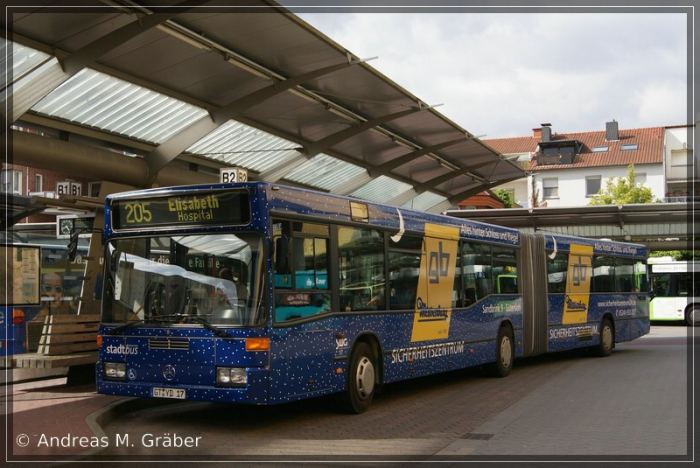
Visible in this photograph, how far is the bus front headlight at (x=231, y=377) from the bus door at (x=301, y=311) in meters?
0.38

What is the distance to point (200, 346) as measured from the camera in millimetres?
9664

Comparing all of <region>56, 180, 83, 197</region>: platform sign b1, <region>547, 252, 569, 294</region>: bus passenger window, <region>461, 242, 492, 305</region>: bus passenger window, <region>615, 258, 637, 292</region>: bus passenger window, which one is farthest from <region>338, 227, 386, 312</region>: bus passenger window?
<region>615, 258, 637, 292</region>: bus passenger window

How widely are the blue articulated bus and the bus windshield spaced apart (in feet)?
0.05

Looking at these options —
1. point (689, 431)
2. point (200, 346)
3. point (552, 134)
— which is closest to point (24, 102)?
point (200, 346)

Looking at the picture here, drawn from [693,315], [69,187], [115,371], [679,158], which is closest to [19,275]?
[69,187]

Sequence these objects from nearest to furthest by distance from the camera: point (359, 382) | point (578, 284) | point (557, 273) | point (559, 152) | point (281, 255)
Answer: point (281, 255) → point (359, 382) → point (557, 273) → point (578, 284) → point (559, 152)

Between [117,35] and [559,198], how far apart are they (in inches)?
2786

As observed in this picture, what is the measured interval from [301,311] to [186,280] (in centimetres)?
141

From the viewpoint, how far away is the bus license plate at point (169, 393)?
384 inches

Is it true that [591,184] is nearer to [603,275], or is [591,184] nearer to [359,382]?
[603,275]

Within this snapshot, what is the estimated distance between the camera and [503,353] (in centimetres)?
1652

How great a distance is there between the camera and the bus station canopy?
40.1 ft

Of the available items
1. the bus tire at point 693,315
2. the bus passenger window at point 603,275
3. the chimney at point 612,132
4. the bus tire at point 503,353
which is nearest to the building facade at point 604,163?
the chimney at point 612,132

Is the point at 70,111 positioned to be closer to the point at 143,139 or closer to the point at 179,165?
the point at 143,139
